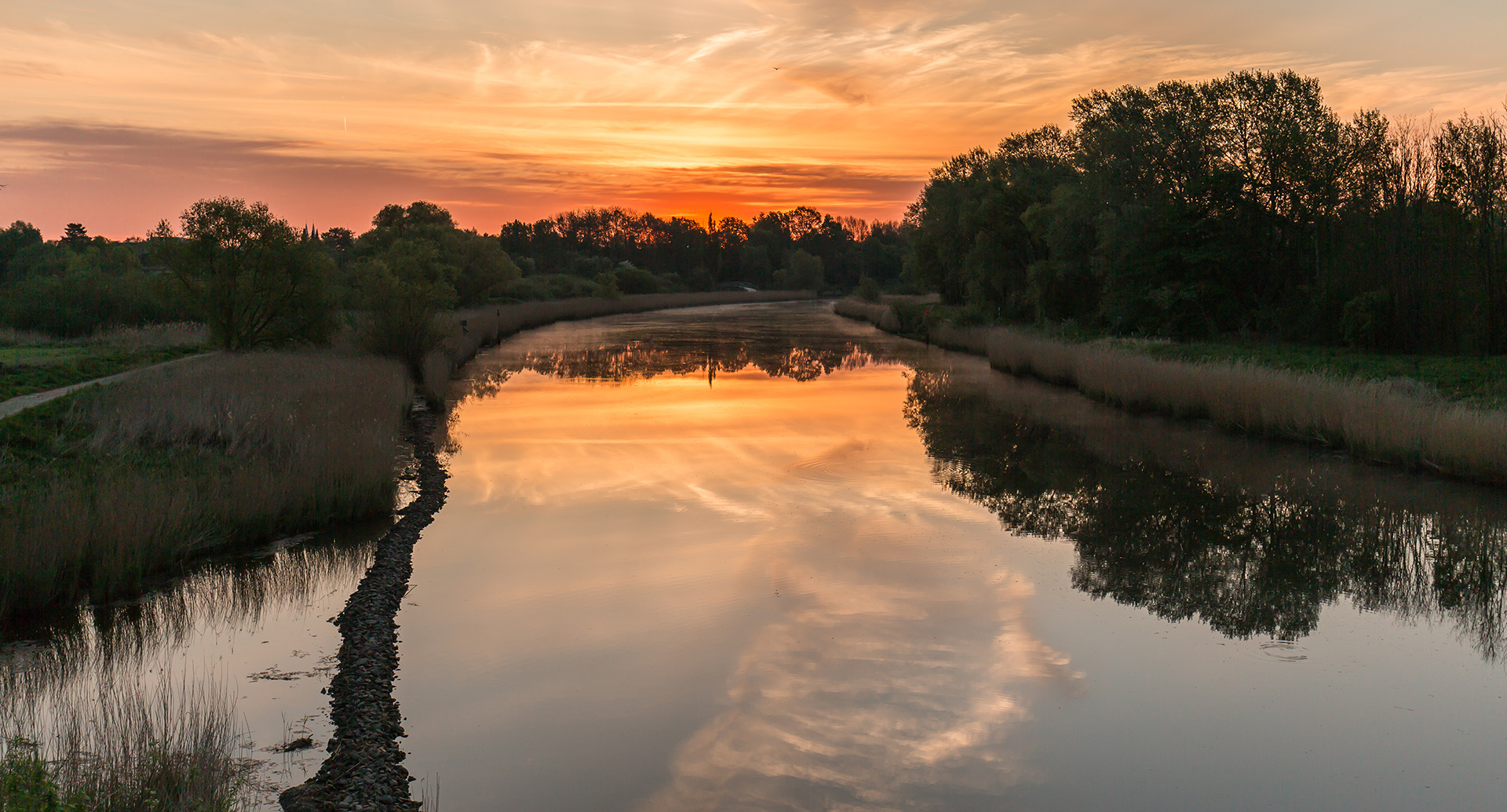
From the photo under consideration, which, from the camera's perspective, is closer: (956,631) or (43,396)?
(956,631)

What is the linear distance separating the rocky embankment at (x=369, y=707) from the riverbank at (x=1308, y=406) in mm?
13431

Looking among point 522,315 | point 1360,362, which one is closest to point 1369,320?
point 1360,362

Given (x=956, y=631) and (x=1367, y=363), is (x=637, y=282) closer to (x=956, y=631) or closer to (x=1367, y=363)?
(x=1367, y=363)

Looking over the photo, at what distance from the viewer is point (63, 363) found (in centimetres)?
1758

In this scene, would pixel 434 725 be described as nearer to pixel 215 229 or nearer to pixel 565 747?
pixel 565 747

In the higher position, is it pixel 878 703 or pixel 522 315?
pixel 522 315

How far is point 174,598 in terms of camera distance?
8211mm

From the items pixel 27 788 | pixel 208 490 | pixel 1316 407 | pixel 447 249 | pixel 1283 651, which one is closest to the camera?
pixel 27 788

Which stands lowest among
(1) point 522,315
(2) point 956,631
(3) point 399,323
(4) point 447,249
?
(2) point 956,631

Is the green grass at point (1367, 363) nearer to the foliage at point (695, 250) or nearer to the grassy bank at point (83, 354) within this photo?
the grassy bank at point (83, 354)

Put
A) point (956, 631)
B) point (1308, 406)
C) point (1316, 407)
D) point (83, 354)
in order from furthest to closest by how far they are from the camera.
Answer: point (83, 354), point (1308, 406), point (1316, 407), point (956, 631)

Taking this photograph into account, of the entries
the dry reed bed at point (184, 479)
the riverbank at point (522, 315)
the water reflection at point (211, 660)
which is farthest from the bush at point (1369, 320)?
the water reflection at point (211, 660)

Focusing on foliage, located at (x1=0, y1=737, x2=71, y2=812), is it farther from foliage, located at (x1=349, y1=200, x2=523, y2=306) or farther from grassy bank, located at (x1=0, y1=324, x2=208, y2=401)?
foliage, located at (x1=349, y1=200, x2=523, y2=306)

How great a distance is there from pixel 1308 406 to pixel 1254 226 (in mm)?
14556
